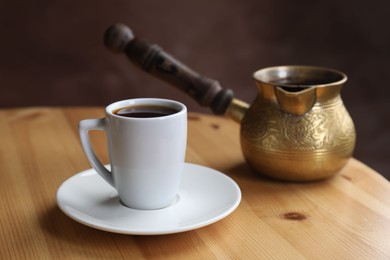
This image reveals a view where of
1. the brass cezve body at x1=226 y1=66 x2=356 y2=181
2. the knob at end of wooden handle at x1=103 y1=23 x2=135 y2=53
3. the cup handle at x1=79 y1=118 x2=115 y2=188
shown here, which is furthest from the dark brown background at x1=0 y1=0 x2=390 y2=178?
the cup handle at x1=79 y1=118 x2=115 y2=188

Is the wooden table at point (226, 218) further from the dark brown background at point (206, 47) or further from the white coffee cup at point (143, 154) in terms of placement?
the dark brown background at point (206, 47)

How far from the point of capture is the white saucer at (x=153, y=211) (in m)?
0.64

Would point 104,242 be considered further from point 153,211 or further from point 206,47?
point 206,47

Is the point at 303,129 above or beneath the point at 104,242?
above

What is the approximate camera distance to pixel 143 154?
0.68 m

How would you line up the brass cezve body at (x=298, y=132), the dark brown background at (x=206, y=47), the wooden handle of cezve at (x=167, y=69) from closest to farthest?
the brass cezve body at (x=298, y=132), the wooden handle of cezve at (x=167, y=69), the dark brown background at (x=206, y=47)

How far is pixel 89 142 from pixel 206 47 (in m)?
1.06

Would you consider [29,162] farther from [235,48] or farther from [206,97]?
[235,48]

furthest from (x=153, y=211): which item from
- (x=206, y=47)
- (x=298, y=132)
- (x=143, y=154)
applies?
(x=206, y=47)

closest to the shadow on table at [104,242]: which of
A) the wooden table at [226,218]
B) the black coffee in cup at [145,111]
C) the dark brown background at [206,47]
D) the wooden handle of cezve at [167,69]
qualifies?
the wooden table at [226,218]

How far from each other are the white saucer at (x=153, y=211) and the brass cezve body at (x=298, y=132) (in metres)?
0.08

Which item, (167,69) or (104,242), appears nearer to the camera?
(104,242)

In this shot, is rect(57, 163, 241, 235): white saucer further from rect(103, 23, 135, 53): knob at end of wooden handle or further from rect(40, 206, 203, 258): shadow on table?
rect(103, 23, 135, 53): knob at end of wooden handle

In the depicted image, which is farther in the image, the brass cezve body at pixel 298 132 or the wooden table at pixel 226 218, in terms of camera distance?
the brass cezve body at pixel 298 132
